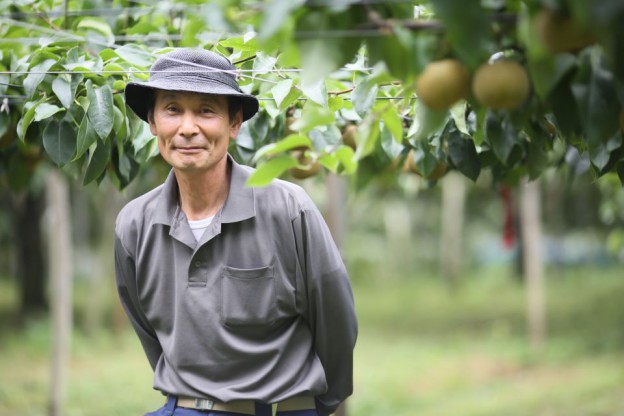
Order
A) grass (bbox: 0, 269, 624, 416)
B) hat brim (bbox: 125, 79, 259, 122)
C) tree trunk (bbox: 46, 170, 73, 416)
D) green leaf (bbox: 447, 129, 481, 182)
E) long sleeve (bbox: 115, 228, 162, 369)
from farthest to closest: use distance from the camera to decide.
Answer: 1. grass (bbox: 0, 269, 624, 416)
2. tree trunk (bbox: 46, 170, 73, 416)
3. green leaf (bbox: 447, 129, 481, 182)
4. long sleeve (bbox: 115, 228, 162, 369)
5. hat brim (bbox: 125, 79, 259, 122)

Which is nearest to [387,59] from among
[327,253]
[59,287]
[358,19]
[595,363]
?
[358,19]

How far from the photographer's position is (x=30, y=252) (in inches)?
404

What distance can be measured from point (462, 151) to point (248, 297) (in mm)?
841

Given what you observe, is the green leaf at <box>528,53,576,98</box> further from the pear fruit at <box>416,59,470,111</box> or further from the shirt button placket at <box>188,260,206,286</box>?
the shirt button placket at <box>188,260,206,286</box>

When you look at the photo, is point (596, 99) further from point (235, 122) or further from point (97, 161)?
point (97, 161)

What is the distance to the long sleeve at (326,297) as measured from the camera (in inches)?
90.7

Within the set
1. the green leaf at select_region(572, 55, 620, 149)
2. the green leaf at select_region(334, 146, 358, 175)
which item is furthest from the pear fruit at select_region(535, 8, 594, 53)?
the green leaf at select_region(334, 146, 358, 175)

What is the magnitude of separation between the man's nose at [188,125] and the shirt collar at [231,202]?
20 cm

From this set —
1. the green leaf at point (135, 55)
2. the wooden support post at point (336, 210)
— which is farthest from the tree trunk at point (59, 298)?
the green leaf at point (135, 55)

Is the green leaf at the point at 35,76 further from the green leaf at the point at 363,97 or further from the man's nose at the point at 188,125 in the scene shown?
the green leaf at the point at 363,97

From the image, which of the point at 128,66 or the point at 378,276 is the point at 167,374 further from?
the point at 378,276

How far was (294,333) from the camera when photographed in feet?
7.72

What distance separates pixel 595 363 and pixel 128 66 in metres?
6.34

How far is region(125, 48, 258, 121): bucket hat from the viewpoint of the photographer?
7.12ft
